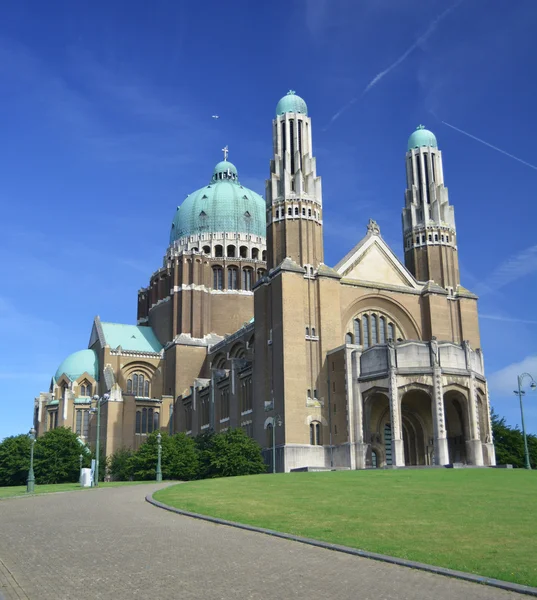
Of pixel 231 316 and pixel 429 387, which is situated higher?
pixel 231 316

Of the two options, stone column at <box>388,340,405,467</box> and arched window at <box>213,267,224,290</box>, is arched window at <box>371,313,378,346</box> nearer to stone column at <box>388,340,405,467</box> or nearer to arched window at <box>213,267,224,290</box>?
stone column at <box>388,340,405,467</box>

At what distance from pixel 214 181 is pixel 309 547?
8738 centimetres

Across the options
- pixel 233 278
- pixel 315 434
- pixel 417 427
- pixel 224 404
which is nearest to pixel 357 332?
pixel 417 427

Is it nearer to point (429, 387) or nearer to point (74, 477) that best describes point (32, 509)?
point (429, 387)

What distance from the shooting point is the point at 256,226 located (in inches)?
3693

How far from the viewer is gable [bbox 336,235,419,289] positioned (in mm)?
67312

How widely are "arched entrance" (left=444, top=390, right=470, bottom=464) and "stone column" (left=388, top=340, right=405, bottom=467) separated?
537 cm

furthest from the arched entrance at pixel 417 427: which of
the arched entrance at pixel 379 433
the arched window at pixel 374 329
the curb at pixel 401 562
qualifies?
the curb at pixel 401 562

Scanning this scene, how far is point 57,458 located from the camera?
6462cm

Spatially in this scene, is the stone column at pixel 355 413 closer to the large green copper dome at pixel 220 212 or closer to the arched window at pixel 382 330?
the arched window at pixel 382 330

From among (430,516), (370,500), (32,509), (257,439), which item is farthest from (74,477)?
(430,516)

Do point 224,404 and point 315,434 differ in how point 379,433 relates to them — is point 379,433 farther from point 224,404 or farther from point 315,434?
point 224,404

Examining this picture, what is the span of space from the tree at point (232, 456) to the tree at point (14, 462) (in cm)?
1848

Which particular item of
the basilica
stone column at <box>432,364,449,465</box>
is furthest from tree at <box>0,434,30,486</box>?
stone column at <box>432,364,449,465</box>
